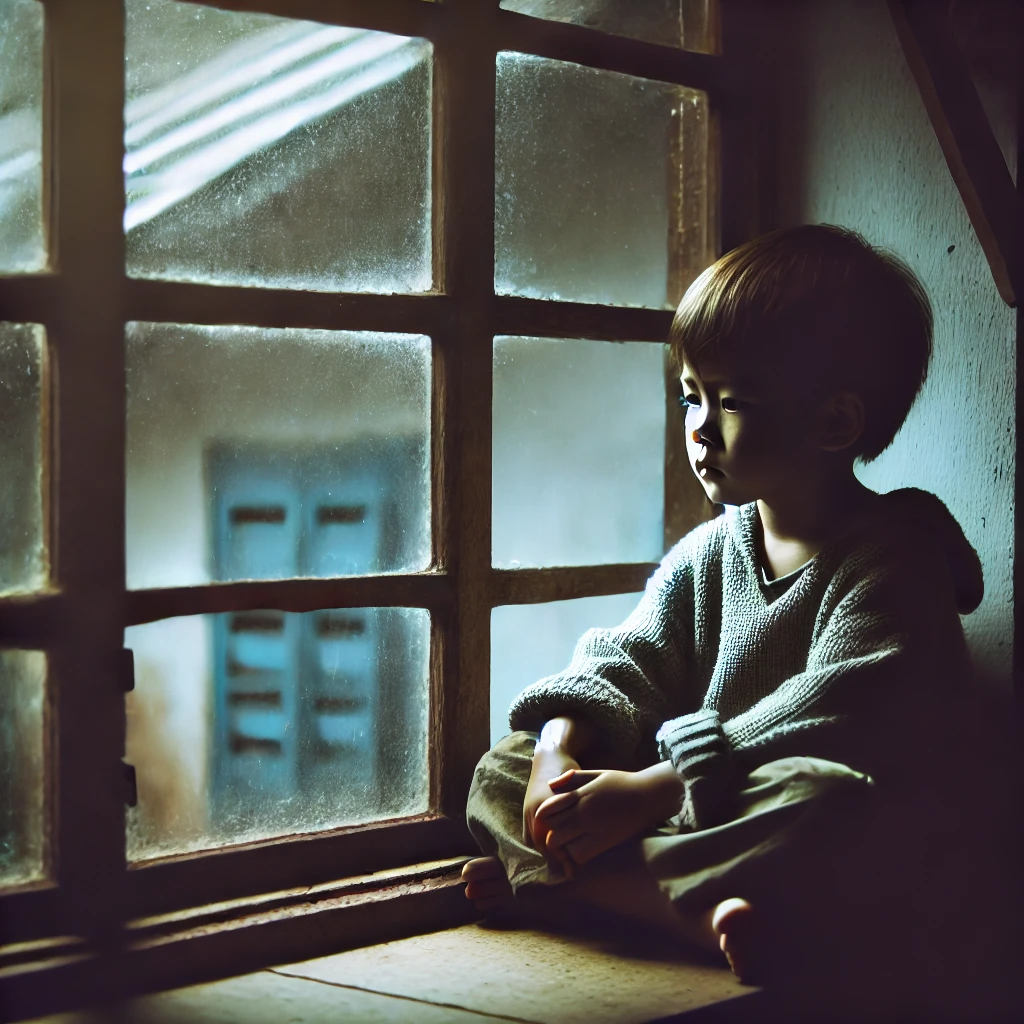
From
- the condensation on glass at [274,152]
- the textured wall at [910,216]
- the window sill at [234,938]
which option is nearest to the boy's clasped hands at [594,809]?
the window sill at [234,938]

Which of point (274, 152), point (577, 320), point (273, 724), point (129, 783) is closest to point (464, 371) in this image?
point (577, 320)

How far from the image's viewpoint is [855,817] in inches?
34.4

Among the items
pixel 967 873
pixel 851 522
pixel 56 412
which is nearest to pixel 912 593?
pixel 851 522

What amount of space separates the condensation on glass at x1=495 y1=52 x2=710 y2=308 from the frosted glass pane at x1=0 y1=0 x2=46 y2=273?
43cm

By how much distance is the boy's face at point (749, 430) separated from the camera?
100 cm

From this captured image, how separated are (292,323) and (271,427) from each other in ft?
0.31

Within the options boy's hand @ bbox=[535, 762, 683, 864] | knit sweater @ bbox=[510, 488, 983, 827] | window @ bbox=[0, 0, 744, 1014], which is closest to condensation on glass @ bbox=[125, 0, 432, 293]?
window @ bbox=[0, 0, 744, 1014]

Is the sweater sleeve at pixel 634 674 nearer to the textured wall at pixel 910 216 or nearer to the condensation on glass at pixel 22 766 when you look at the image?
the textured wall at pixel 910 216

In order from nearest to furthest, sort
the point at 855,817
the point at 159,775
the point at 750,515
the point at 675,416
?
1. the point at 855,817
2. the point at 159,775
3. the point at 750,515
4. the point at 675,416

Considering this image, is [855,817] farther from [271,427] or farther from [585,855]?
[271,427]

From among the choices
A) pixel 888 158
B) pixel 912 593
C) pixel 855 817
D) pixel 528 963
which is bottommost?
pixel 528 963

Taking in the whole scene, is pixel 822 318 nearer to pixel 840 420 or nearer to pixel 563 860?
pixel 840 420

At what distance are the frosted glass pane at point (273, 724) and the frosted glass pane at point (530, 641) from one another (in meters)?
0.08

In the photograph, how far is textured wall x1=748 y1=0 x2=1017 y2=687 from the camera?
110 centimetres
